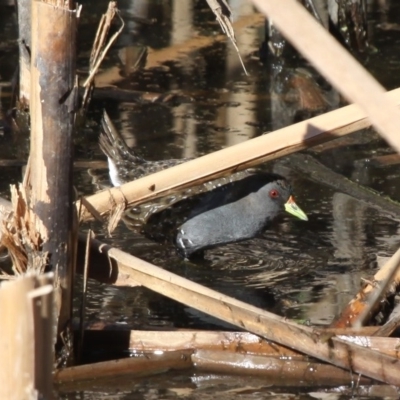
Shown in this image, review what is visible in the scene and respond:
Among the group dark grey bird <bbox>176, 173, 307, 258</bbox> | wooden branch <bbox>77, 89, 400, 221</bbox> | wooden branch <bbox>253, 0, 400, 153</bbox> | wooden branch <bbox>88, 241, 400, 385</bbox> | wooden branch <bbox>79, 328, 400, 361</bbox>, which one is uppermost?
wooden branch <bbox>253, 0, 400, 153</bbox>

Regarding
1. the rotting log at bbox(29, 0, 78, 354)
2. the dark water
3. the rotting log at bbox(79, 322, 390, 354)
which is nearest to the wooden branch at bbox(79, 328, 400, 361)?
the rotting log at bbox(79, 322, 390, 354)

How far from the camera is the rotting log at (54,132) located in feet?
10.4

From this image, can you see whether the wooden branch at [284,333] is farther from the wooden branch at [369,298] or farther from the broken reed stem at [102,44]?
the broken reed stem at [102,44]

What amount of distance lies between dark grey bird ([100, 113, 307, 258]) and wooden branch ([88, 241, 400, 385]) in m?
1.68

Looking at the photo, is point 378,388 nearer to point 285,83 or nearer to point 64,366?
point 64,366

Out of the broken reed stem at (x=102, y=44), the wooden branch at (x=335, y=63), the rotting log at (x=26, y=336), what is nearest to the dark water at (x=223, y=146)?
the broken reed stem at (x=102, y=44)

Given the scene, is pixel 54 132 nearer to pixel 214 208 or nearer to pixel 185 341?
pixel 185 341

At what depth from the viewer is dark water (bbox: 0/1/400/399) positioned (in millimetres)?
4469

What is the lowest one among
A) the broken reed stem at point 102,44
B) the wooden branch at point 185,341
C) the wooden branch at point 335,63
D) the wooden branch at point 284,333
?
the wooden branch at point 185,341

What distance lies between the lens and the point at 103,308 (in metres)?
4.45

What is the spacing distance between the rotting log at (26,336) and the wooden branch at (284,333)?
1.52 m

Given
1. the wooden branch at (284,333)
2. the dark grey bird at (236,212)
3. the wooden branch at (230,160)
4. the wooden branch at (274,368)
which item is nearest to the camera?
the wooden branch at (284,333)

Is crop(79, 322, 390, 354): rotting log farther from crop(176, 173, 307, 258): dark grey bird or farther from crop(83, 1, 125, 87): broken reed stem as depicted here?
crop(176, 173, 307, 258): dark grey bird

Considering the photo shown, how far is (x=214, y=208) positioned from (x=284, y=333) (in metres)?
1.91
